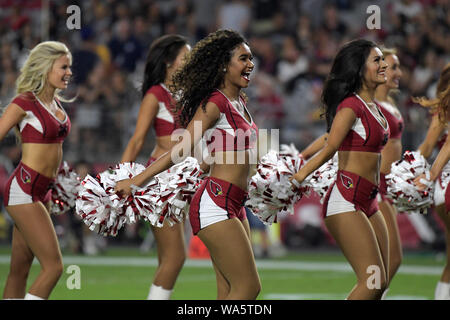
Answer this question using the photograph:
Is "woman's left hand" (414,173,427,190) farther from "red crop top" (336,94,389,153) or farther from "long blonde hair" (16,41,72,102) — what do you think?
"long blonde hair" (16,41,72,102)

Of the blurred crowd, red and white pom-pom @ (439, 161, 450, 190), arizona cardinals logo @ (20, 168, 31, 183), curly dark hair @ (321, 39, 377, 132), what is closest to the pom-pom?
arizona cardinals logo @ (20, 168, 31, 183)

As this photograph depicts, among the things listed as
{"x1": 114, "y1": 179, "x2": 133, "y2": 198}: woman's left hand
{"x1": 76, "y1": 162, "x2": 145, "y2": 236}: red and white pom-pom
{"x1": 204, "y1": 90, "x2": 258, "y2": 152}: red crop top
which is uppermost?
{"x1": 204, "y1": 90, "x2": 258, "y2": 152}: red crop top

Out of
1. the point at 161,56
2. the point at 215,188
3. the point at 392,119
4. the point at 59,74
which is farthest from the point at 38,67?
the point at 392,119

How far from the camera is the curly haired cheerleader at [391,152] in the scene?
20.0 ft

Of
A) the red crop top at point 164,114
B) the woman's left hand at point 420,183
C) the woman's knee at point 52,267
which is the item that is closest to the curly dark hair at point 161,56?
the red crop top at point 164,114

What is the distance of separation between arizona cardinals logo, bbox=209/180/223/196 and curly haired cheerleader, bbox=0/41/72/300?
1.31 m

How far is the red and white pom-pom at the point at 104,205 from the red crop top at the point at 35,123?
922mm

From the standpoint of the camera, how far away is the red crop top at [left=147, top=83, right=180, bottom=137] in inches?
235

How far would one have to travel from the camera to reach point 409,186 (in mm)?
5441

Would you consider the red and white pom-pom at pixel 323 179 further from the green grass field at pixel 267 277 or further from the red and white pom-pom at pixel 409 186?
the green grass field at pixel 267 277

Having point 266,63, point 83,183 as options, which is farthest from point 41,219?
point 266,63

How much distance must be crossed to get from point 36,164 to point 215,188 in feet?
4.95
